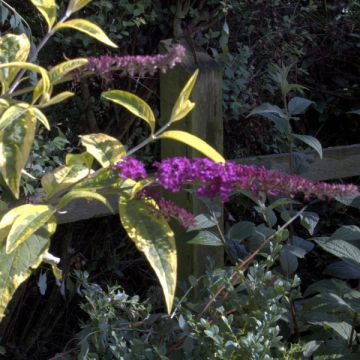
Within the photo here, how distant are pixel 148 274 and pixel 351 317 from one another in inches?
45.0

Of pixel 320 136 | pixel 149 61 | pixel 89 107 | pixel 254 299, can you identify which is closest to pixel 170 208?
pixel 149 61

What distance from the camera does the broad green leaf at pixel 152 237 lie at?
3.49 ft

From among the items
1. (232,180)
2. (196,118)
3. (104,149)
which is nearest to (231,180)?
(232,180)

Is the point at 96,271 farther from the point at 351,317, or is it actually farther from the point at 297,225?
the point at 351,317

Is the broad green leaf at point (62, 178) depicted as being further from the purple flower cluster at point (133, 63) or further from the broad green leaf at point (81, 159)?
the purple flower cluster at point (133, 63)

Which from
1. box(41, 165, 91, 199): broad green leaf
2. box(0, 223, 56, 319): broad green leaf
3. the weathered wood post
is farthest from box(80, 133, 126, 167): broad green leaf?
the weathered wood post

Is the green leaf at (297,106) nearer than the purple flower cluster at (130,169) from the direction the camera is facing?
No

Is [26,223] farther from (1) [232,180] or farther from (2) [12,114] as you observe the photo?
(1) [232,180]

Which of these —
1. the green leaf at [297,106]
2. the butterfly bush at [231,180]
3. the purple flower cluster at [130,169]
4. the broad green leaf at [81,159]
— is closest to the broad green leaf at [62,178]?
the broad green leaf at [81,159]

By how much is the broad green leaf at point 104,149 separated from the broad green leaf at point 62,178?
38mm

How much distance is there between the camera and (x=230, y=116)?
2770mm

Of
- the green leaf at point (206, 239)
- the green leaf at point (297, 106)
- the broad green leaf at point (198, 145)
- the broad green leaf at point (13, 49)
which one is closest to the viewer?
the broad green leaf at point (198, 145)

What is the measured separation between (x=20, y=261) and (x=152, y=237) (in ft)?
0.73

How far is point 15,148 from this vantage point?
114cm
